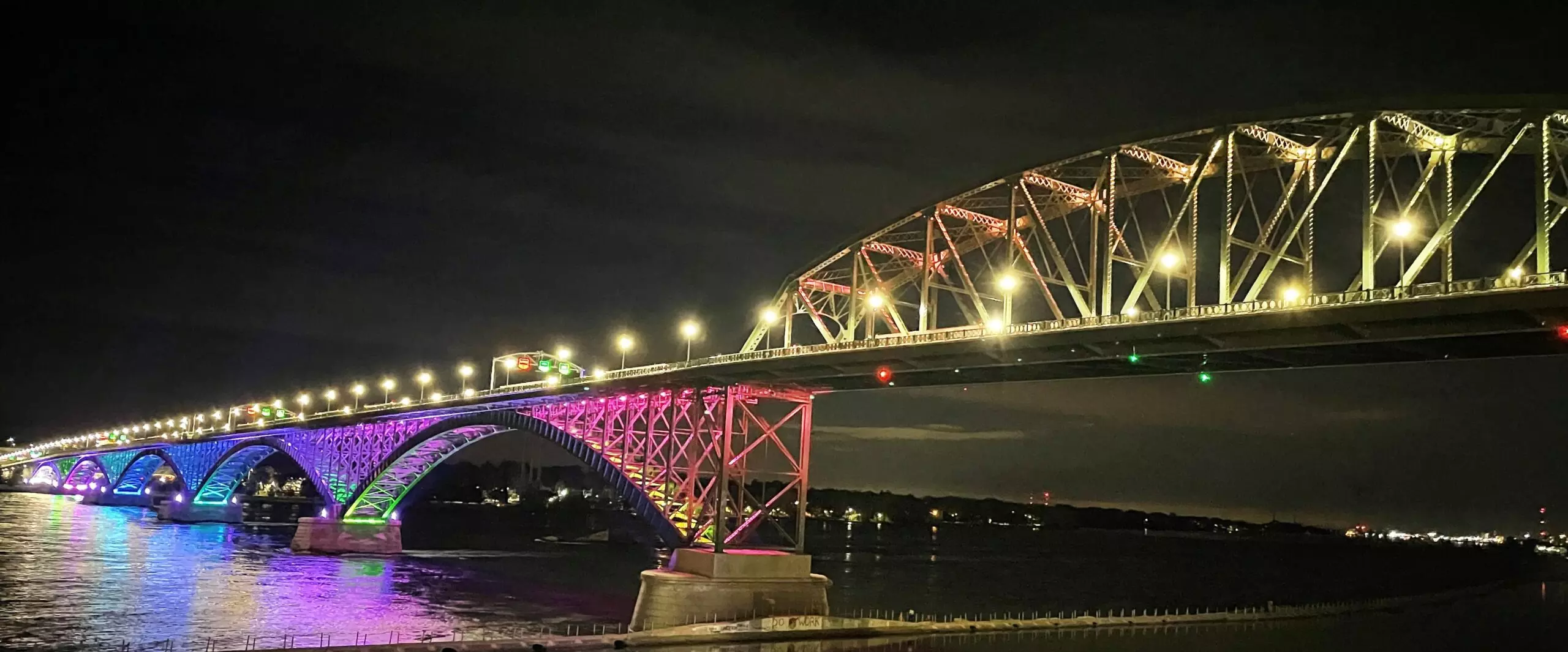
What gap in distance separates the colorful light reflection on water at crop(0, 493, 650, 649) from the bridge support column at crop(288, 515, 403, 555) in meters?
2.36

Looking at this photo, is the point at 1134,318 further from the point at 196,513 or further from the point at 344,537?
the point at 196,513

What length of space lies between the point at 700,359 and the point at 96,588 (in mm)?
35113

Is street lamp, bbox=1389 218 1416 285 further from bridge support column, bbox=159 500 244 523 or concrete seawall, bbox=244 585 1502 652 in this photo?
bridge support column, bbox=159 500 244 523

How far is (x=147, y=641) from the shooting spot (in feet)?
138

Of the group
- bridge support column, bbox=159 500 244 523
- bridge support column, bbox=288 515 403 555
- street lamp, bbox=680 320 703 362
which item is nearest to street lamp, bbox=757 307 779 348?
street lamp, bbox=680 320 703 362

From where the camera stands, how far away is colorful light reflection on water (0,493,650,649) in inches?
1850

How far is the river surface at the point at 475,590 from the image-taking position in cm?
4719

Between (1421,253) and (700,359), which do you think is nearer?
(1421,253)

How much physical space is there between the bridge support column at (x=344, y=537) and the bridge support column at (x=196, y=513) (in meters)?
59.4

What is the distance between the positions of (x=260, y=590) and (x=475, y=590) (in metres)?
12.4

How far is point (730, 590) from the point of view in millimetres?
43750

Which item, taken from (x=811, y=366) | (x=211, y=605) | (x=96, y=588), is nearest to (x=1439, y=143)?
(x=811, y=366)

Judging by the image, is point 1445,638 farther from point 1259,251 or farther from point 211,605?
point 211,605

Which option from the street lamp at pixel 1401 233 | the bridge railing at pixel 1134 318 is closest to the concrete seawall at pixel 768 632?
the bridge railing at pixel 1134 318
